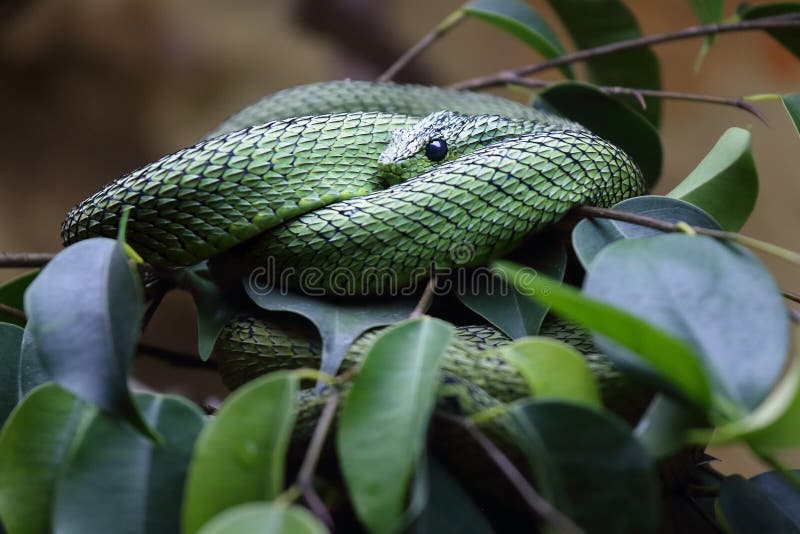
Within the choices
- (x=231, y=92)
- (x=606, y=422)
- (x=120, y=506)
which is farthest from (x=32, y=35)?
(x=606, y=422)

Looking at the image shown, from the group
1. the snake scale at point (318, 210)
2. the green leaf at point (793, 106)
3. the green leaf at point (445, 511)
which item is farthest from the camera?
Answer: the green leaf at point (793, 106)

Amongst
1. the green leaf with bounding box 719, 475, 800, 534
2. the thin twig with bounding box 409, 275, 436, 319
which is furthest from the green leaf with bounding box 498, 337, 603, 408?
the green leaf with bounding box 719, 475, 800, 534

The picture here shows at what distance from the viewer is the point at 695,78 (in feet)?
7.34

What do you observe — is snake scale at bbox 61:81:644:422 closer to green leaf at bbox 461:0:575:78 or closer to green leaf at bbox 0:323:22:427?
green leaf at bbox 0:323:22:427

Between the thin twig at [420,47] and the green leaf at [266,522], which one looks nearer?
the green leaf at [266,522]

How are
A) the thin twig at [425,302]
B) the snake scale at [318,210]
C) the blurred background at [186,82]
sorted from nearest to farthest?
the thin twig at [425,302] → the snake scale at [318,210] → the blurred background at [186,82]

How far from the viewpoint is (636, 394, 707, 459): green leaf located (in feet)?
1.54

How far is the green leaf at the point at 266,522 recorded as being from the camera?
15.6 inches

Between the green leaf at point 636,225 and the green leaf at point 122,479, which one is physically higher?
the green leaf at point 636,225

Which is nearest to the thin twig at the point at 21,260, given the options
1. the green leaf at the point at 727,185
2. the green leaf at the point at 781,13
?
the green leaf at the point at 727,185

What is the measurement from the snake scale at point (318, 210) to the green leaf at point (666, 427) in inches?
8.4

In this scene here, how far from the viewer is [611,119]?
1093 mm

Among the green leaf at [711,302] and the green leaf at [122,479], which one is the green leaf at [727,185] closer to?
the green leaf at [711,302]

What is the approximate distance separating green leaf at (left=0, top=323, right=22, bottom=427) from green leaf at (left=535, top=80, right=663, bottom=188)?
0.83 metres
